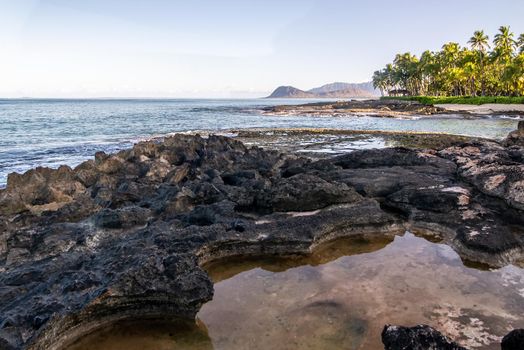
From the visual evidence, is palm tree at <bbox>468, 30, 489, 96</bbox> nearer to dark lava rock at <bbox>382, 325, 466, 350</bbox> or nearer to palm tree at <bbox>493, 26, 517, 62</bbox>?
palm tree at <bbox>493, 26, 517, 62</bbox>

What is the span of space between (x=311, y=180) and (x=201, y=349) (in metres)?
6.94

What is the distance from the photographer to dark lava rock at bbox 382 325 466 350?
16.2ft

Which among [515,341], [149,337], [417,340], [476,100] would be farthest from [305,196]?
[476,100]

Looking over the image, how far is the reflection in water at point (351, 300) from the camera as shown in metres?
6.59

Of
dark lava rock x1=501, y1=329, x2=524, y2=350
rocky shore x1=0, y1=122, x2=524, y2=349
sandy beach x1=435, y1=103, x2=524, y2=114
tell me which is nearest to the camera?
→ dark lava rock x1=501, y1=329, x2=524, y2=350

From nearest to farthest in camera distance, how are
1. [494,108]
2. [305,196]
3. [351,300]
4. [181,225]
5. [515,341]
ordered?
[515,341] < [351,300] < [181,225] < [305,196] < [494,108]

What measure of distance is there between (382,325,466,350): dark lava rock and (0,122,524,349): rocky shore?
348cm

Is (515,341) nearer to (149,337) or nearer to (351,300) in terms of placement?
(351,300)

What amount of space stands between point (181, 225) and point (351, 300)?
199 inches

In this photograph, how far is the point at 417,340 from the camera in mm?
5008

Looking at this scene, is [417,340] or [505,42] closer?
[417,340]

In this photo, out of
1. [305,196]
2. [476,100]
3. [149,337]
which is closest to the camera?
[149,337]

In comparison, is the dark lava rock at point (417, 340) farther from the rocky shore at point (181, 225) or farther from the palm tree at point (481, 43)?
the palm tree at point (481, 43)

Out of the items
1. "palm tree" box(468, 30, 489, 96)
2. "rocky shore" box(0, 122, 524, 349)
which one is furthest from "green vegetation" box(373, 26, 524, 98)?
"rocky shore" box(0, 122, 524, 349)
